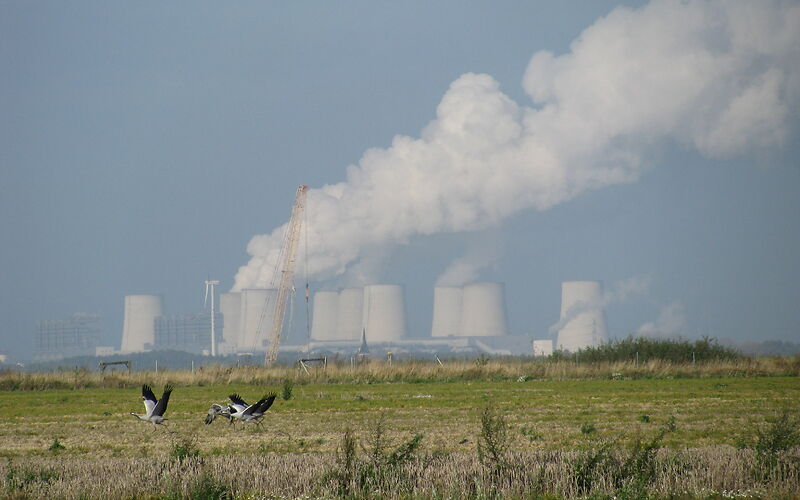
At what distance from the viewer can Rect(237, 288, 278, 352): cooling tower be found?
15750 centimetres

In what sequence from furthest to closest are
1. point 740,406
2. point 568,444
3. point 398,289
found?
1. point 398,289
2. point 740,406
3. point 568,444

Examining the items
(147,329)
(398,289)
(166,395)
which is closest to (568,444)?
(166,395)

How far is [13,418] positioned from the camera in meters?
29.2

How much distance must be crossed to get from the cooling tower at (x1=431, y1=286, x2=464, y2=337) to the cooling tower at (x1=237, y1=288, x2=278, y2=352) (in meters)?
26.0

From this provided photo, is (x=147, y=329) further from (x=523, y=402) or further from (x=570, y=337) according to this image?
(x=523, y=402)

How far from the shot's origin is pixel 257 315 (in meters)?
161

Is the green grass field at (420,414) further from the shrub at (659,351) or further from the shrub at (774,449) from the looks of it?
the shrub at (659,351)

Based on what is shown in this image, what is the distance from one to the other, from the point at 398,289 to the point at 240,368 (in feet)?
341

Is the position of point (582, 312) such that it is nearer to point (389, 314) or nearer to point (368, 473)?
point (389, 314)

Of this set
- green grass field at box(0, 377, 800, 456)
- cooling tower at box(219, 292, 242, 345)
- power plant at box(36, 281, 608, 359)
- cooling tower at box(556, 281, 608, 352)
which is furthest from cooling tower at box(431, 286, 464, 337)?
green grass field at box(0, 377, 800, 456)

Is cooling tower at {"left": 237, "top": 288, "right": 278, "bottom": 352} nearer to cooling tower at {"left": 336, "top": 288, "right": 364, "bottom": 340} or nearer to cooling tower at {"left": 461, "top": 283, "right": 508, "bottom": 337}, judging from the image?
cooling tower at {"left": 336, "top": 288, "right": 364, "bottom": 340}

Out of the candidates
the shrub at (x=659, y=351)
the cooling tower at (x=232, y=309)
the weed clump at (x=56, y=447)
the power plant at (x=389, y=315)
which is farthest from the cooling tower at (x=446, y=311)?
the weed clump at (x=56, y=447)

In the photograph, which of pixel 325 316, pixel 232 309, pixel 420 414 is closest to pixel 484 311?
pixel 325 316

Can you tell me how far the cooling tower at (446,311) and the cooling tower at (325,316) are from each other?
23.7 meters
